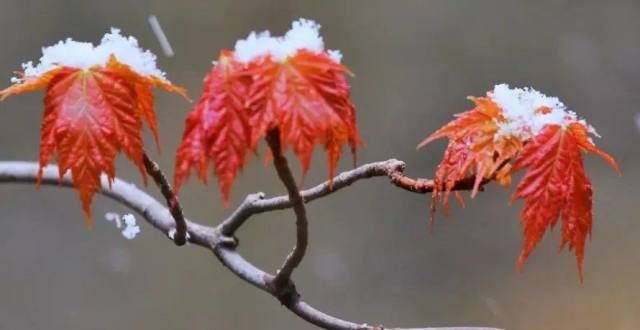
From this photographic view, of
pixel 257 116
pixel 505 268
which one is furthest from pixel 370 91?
pixel 257 116

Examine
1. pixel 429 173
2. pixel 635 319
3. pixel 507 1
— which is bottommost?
pixel 635 319

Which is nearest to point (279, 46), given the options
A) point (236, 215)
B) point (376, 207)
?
point (236, 215)

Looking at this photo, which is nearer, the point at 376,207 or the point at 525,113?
the point at 525,113

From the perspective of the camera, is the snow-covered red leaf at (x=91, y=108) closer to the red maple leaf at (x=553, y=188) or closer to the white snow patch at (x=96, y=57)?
the white snow patch at (x=96, y=57)

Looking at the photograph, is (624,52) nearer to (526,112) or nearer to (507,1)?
(507,1)

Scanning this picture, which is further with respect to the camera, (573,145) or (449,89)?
(449,89)

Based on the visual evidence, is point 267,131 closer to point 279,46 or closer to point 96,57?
point 279,46
